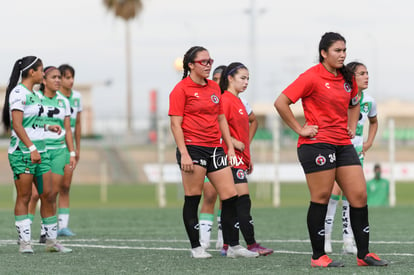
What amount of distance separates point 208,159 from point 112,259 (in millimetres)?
1414

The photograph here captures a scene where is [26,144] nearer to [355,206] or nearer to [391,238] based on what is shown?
[355,206]

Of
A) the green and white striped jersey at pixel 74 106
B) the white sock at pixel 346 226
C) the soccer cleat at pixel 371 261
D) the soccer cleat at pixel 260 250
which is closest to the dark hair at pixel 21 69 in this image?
the green and white striped jersey at pixel 74 106

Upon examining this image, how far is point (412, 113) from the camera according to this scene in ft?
290

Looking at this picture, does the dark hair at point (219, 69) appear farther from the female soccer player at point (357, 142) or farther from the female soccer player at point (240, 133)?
the female soccer player at point (357, 142)

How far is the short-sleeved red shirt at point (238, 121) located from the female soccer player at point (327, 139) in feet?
5.26

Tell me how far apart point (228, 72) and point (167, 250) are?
2.12 meters

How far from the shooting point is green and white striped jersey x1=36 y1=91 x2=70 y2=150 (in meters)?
10.6

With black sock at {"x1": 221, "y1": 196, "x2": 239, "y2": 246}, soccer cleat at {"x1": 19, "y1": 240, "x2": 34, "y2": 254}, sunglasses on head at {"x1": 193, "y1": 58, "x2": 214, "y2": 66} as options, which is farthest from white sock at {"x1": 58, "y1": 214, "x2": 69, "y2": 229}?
sunglasses on head at {"x1": 193, "y1": 58, "x2": 214, "y2": 66}

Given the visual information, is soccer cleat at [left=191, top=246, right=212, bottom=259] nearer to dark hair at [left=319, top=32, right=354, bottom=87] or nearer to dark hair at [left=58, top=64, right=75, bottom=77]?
dark hair at [left=319, top=32, right=354, bottom=87]

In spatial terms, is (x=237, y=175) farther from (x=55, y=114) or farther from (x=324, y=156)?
(x=55, y=114)

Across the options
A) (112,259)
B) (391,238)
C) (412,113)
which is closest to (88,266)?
(112,259)

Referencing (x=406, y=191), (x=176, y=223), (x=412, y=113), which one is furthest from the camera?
(x=412, y=113)

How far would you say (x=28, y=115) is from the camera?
9836 millimetres

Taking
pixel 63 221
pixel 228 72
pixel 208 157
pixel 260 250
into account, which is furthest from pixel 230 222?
pixel 63 221
